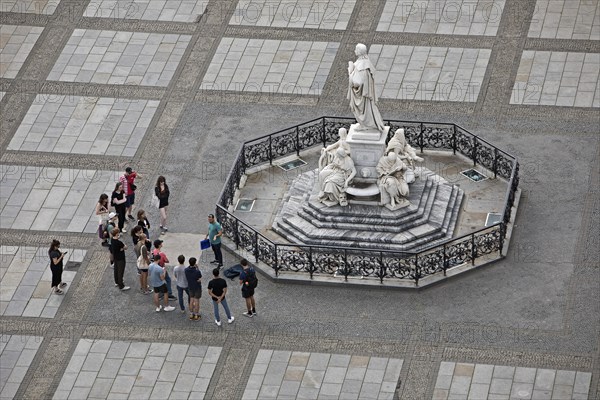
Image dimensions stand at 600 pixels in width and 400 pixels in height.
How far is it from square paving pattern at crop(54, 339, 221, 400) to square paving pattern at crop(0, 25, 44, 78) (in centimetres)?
1516

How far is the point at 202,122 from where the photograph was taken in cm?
5003

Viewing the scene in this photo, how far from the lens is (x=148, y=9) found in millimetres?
56438

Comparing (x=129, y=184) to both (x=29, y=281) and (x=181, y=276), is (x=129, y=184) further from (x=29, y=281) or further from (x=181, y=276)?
(x=181, y=276)

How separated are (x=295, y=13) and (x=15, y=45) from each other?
9.14m

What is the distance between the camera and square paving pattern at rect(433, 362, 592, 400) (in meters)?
38.6

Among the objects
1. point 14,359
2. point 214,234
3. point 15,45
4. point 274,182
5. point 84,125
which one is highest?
point 15,45

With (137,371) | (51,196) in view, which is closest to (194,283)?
(137,371)

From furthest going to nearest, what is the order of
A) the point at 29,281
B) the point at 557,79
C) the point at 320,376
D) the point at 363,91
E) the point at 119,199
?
the point at 557,79, the point at 119,199, the point at 29,281, the point at 363,91, the point at 320,376

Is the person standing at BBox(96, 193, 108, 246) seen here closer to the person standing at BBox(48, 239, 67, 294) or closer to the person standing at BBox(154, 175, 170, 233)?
the person standing at BBox(154, 175, 170, 233)

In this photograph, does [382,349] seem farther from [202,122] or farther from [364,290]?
[202,122]

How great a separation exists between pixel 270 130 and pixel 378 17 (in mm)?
7568

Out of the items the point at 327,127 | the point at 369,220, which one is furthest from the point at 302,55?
the point at 369,220

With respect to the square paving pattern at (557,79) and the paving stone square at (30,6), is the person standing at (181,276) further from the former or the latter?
the paving stone square at (30,6)

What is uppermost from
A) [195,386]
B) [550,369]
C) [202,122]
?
[202,122]
